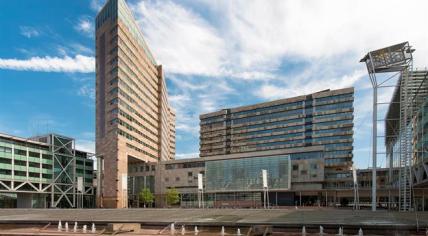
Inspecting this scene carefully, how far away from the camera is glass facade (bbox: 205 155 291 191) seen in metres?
102

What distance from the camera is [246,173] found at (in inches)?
4156

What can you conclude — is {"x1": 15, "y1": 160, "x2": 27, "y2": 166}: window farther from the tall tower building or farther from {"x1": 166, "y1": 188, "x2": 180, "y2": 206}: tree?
{"x1": 166, "y1": 188, "x2": 180, "y2": 206}: tree

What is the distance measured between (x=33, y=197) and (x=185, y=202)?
42.5 meters

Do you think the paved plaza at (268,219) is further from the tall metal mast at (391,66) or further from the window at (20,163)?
the window at (20,163)

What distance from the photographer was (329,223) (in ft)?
90.5

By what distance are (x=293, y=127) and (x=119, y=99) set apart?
69.9 metres

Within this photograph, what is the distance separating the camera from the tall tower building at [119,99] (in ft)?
332

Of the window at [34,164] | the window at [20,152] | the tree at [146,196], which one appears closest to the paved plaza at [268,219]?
the window at [20,152]

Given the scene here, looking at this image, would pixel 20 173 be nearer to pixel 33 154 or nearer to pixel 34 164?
pixel 34 164

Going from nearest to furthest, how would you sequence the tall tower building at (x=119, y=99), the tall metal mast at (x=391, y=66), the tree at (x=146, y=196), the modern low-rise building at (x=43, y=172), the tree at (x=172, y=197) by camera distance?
the tall metal mast at (x=391, y=66)
the modern low-rise building at (x=43, y=172)
the tall tower building at (x=119, y=99)
the tree at (x=172, y=197)
the tree at (x=146, y=196)

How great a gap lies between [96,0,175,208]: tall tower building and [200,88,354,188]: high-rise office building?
1792 inches

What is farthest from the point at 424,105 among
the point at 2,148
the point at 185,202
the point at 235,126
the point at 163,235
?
the point at 235,126

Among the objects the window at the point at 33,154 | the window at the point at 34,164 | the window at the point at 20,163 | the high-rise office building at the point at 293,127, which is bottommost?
the window at the point at 34,164

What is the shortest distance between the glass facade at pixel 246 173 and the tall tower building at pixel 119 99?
25.3 meters
